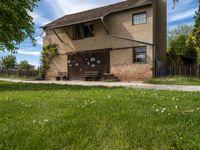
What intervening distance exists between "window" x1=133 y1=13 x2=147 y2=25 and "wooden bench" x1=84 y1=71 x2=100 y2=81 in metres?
6.28

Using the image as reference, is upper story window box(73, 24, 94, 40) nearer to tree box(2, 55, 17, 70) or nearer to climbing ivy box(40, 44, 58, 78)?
climbing ivy box(40, 44, 58, 78)

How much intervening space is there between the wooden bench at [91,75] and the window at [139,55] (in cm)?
437

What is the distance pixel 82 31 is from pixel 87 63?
3712 mm

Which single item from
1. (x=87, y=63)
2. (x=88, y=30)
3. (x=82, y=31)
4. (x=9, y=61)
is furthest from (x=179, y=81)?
(x=9, y=61)

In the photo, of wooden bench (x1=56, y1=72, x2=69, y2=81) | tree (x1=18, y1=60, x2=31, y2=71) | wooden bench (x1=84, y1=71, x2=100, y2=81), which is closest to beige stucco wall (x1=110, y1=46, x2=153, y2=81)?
wooden bench (x1=84, y1=71, x2=100, y2=81)

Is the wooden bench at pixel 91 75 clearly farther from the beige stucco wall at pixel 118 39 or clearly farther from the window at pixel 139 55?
the window at pixel 139 55

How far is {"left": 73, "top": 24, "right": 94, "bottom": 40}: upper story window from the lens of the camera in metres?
30.8

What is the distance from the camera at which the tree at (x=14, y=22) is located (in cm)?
1780

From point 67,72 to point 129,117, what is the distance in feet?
89.8

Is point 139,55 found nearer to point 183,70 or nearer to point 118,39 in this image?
point 118,39

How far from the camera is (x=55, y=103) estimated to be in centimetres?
822

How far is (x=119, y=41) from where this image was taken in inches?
1106

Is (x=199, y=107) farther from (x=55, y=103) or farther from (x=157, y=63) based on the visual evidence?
(x=157, y=63)

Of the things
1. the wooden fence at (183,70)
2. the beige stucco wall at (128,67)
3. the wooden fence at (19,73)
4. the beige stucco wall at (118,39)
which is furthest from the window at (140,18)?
the wooden fence at (19,73)
